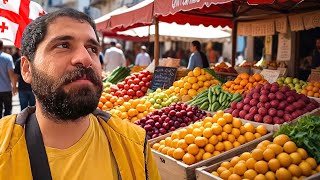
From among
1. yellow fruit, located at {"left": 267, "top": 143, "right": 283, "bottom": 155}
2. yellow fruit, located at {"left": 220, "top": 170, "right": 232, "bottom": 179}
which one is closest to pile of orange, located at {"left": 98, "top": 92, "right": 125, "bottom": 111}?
yellow fruit, located at {"left": 220, "top": 170, "right": 232, "bottom": 179}

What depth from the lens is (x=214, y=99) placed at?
5.34 meters

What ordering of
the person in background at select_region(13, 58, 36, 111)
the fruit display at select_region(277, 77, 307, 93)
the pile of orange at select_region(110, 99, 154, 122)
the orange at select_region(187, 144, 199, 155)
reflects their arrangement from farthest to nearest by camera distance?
the person in background at select_region(13, 58, 36, 111) < the fruit display at select_region(277, 77, 307, 93) < the pile of orange at select_region(110, 99, 154, 122) < the orange at select_region(187, 144, 199, 155)

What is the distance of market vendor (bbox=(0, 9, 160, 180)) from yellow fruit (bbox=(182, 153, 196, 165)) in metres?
2.07

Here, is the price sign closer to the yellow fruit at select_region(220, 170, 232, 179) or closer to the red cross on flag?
the yellow fruit at select_region(220, 170, 232, 179)

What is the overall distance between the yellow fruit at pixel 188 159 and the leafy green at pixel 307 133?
0.91 metres

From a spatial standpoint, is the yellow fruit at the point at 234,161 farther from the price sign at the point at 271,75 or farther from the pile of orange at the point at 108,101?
the pile of orange at the point at 108,101

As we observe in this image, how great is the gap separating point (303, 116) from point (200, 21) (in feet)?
19.4

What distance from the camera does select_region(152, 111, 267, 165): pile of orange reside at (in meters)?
3.88

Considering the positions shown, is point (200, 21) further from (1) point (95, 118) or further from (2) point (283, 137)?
(1) point (95, 118)

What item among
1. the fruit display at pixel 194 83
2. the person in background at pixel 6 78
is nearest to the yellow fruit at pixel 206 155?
the fruit display at pixel 194 83

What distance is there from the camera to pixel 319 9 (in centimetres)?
870

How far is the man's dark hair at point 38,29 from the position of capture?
1.59 meters

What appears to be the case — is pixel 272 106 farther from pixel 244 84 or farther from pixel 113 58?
pixel 113 58

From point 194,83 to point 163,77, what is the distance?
3.55ft
